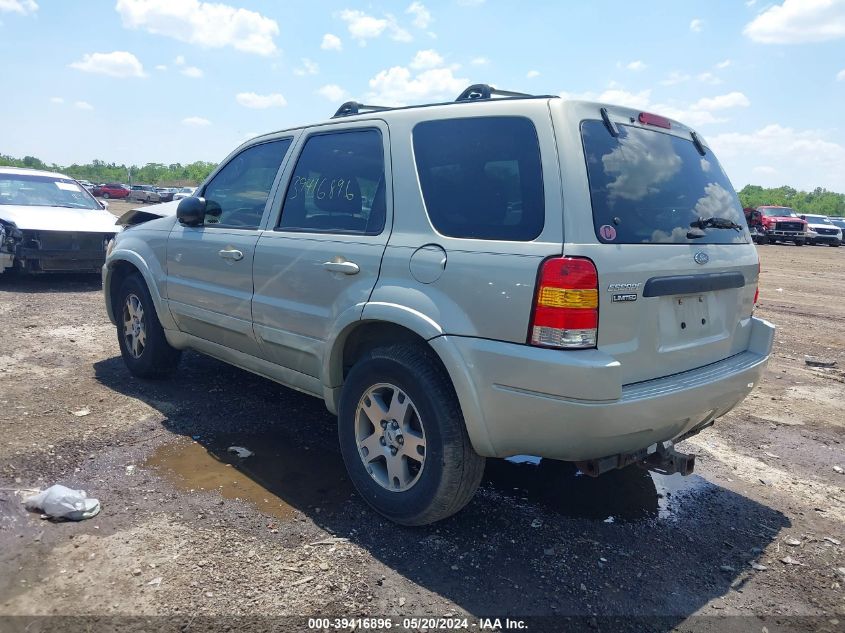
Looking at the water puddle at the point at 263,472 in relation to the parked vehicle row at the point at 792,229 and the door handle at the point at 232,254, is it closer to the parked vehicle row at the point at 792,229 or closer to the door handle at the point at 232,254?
the door handle at the point at 232,254

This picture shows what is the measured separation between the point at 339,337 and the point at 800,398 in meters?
4.41

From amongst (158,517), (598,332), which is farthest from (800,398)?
(158,517)

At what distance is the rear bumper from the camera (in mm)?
2520

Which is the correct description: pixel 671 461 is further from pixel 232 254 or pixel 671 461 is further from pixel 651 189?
pixel 232 254

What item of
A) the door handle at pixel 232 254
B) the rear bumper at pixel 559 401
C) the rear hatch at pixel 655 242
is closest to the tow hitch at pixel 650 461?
the rear bumper at pixel 559 401

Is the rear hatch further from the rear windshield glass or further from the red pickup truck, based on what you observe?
the red pickup truck

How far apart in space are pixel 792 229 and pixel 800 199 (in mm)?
63407

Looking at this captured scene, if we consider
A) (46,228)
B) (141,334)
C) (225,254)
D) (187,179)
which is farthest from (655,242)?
(187,179)

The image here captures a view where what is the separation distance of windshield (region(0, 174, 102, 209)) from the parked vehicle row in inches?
1026

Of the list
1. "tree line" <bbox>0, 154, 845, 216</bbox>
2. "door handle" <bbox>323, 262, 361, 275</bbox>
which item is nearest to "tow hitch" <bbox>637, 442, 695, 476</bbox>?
"door handle" <bbox>323, 262, 361, 275</bbox>

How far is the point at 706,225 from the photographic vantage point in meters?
3.08

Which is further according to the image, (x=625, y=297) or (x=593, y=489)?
(x=593, y=489)

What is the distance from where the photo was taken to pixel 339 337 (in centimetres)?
330

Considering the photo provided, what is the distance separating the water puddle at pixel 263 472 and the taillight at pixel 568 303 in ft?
5.24
